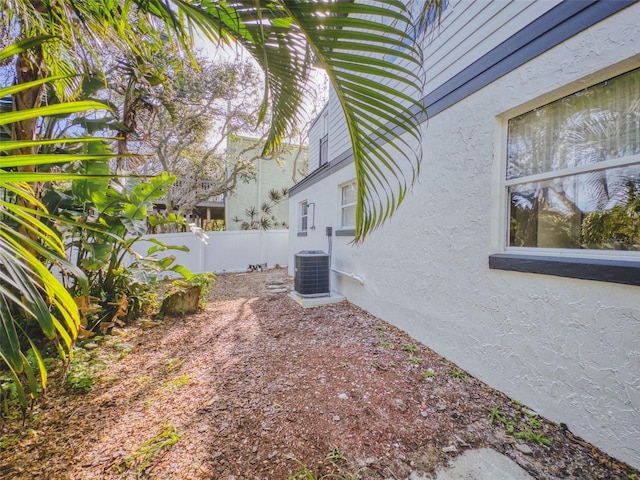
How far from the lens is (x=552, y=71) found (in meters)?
1.96

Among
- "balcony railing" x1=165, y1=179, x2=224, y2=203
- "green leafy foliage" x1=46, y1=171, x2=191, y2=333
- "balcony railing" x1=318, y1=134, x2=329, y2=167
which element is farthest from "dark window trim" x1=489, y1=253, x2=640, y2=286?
"balcony railing" x1=165, y1=179, x2=224, y2=203

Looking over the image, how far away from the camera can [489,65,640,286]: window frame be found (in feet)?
5.45

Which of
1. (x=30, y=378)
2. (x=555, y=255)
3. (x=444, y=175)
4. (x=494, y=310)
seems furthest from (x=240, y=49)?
(x=494, y=310)

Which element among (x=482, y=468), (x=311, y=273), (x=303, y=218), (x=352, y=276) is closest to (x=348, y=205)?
(x=352, y=276)

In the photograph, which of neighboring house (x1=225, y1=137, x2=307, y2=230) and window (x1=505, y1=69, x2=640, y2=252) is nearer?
window (x1=505, y1=69, x2=640, y2=252)

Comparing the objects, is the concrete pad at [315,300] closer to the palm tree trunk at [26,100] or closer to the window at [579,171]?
the window at [579,171]

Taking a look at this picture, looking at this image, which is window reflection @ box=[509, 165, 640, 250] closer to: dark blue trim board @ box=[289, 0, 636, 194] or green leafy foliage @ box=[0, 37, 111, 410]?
dark blue trim board @ box=[289, 0, 636, 194]

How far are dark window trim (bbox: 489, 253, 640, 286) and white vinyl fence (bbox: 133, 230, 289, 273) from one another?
779 centimetres

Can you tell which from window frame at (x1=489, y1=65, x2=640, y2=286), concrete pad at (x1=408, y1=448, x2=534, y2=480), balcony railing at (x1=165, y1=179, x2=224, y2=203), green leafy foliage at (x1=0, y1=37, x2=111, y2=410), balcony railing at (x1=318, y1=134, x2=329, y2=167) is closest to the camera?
green leafy foliage at (x1=0, y1=37, x2=111, y2=410)

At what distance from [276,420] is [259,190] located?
14.5 meters

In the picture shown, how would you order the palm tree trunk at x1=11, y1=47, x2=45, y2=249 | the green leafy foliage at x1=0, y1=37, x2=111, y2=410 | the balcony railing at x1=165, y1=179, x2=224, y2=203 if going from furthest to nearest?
the balcony railing at x1=165, y1=179, x2=224, y2=203, the palm tree trunk at x1=11, y1=47, x2=45, y2=249, the green leafy foliage at x1=0, y1=37, x2=111, y2=410

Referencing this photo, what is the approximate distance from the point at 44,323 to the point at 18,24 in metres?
2.47

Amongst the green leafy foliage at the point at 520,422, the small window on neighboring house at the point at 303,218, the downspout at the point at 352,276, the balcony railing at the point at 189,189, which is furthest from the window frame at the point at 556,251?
the balcony railing at the point at 189,189

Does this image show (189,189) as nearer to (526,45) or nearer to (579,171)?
(526,45)
